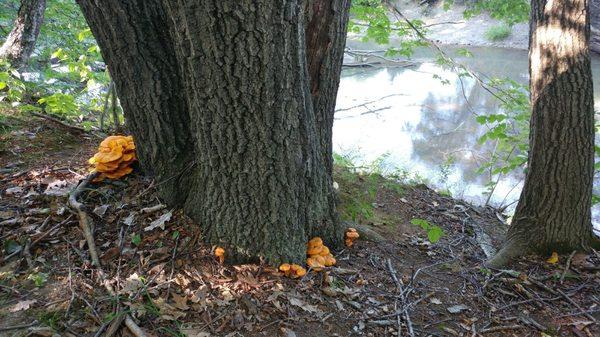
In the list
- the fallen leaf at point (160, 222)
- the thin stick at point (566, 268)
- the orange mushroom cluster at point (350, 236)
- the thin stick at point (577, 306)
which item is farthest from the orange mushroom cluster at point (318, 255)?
the thin stick at point (566, 268)

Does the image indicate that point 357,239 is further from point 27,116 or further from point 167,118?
point 27,116

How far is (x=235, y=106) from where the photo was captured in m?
2.31

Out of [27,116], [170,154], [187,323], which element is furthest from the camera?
[27,116]

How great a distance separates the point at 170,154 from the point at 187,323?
1238mm

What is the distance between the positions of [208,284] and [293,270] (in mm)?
590

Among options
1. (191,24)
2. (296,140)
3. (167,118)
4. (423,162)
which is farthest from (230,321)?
(423,162)

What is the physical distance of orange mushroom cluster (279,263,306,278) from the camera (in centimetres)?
280

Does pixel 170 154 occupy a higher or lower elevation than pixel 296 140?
lower

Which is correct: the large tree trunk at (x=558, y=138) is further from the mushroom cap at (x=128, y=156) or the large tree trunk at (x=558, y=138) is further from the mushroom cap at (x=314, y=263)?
the mushroom cap at (x=128, y=156)

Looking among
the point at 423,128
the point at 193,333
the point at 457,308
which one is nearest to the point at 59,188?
the point at 193,333

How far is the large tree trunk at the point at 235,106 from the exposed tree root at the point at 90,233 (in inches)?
21.7

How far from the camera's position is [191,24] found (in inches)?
83.0

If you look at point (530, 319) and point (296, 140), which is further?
point (530, 319)

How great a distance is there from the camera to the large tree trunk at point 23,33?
20.0ft
